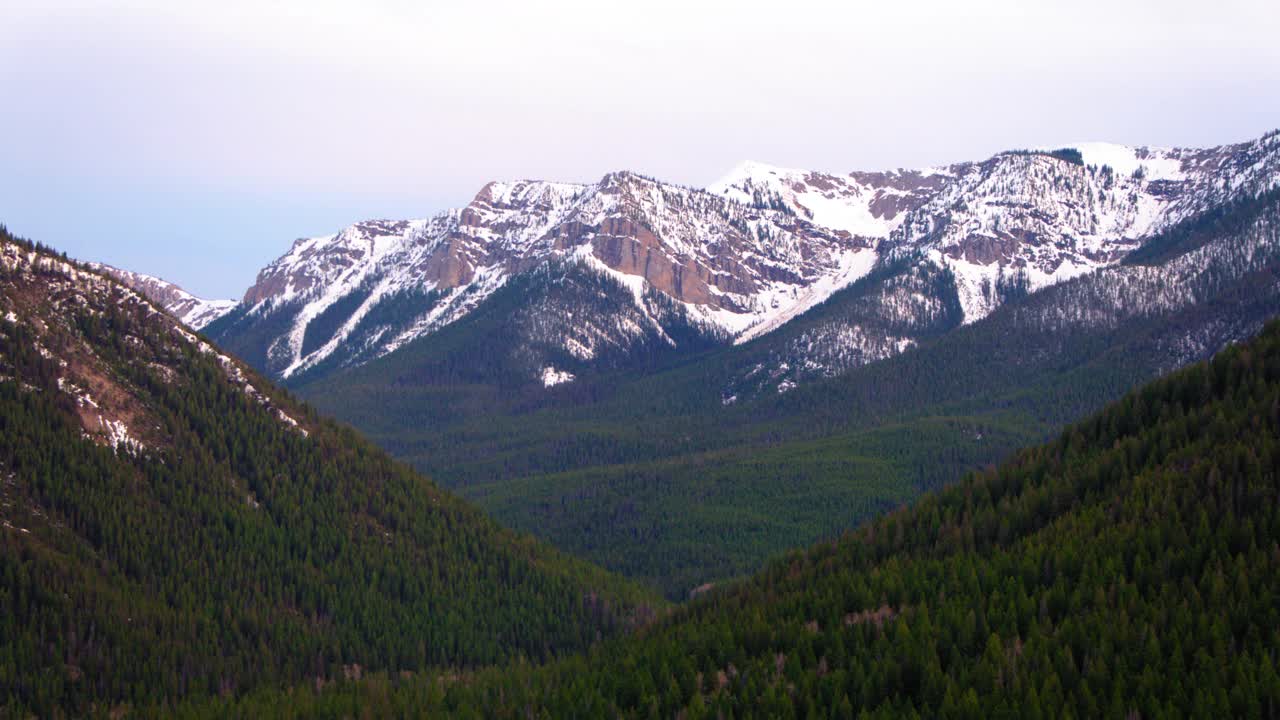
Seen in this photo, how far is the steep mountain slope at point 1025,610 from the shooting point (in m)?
64.5

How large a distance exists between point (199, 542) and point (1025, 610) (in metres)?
97.5

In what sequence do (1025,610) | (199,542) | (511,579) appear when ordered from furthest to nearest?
1. (511,579)
2. (199,542)
3. (1025,610)

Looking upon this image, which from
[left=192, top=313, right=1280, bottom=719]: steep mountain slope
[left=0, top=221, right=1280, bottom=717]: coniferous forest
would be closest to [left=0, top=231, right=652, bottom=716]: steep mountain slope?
[left=0, top=221, right=1280, bottom=717]: coniferous forest

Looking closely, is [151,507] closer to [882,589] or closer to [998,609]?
[882,589]

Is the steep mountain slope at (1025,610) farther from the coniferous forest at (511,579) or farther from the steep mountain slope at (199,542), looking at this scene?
the steep mountain slope at (199,542)

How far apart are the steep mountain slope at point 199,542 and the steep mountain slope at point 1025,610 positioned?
13944mm

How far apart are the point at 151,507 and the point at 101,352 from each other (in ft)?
79.3

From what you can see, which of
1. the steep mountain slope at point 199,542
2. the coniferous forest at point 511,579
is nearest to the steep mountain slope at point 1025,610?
the coniferous forest at point 511,579

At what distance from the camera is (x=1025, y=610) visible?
7588 cm

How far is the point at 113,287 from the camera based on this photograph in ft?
486

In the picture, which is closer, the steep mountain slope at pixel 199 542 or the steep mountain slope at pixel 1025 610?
the steep mountain slope at pixel 1025 610

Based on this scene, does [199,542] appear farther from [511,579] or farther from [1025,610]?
[1025,610]

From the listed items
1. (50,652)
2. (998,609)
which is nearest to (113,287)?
(50,652)

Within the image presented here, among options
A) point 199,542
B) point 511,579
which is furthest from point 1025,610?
point 199,542
